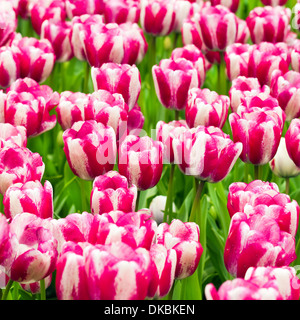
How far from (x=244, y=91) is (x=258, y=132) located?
11.0 inches

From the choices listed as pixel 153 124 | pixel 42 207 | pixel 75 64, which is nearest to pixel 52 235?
pixel 42 207

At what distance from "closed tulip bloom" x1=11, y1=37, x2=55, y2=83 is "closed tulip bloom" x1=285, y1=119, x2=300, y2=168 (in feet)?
2.73

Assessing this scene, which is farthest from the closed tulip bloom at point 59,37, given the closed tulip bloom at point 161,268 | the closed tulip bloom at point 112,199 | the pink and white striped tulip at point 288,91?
the closed tulip bloom at point 161,268

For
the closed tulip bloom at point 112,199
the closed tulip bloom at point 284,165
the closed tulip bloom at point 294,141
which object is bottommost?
the closed tulip bloom at point 284,165

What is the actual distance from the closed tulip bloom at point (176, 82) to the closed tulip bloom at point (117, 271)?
3.14 feet

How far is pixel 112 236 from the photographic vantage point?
3.38ft

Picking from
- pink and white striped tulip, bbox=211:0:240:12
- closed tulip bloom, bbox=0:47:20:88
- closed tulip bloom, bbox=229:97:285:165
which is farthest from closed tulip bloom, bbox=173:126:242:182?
pink and white striped tulip, bbox=211:0:240:12

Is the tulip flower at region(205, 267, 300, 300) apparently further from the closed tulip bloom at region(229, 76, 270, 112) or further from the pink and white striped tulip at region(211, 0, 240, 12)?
the pink and white striped tulip at region(211, 0, 240, 12)

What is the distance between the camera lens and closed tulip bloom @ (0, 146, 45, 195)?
1358 millimetres

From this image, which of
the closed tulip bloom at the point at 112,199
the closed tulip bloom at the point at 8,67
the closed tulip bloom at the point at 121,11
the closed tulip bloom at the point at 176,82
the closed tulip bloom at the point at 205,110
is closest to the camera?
the closed tulip bloom at the point at 112,199

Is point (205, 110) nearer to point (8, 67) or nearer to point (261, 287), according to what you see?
point (8, 67)

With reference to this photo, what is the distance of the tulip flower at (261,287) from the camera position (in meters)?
0.90

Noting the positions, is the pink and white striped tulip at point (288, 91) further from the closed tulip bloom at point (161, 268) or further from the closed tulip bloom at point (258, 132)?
the closed tulip bloom at point (161, 268)

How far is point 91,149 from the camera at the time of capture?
4.81 feet
